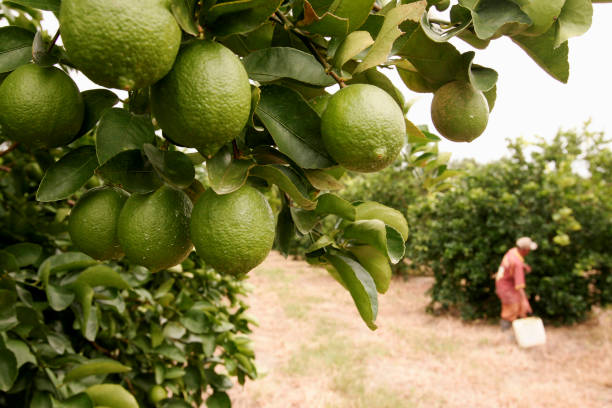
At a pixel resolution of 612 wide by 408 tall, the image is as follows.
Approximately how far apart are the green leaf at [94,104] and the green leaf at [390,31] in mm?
443

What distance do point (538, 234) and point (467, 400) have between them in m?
3.47

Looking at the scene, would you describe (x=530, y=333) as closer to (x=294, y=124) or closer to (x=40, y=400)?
(x=40, y=400)

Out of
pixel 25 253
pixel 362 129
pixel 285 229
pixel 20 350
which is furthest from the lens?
pixel 25 253

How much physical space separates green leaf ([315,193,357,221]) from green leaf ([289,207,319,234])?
4cm

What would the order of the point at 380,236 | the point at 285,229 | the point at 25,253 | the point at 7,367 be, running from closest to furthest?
the point at 380,236 → the point at 285,229 → the point at 7,367 → the point at 25,253

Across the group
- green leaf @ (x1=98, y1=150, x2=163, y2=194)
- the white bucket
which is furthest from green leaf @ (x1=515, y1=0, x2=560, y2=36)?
the white bucket

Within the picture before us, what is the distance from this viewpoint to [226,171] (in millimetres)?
706

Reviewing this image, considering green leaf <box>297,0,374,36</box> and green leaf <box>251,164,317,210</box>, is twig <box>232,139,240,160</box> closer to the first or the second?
green leaf <box>251,164,317,210</box>

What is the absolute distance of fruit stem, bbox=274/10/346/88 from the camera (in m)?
0.76

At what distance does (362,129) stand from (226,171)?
214 millimetres

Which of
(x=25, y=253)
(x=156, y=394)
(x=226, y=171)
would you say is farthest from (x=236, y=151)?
(x=156, y=394)

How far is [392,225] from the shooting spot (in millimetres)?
1023

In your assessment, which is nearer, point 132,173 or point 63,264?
point 132,173

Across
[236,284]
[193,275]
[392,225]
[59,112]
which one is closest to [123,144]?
[59,112]
